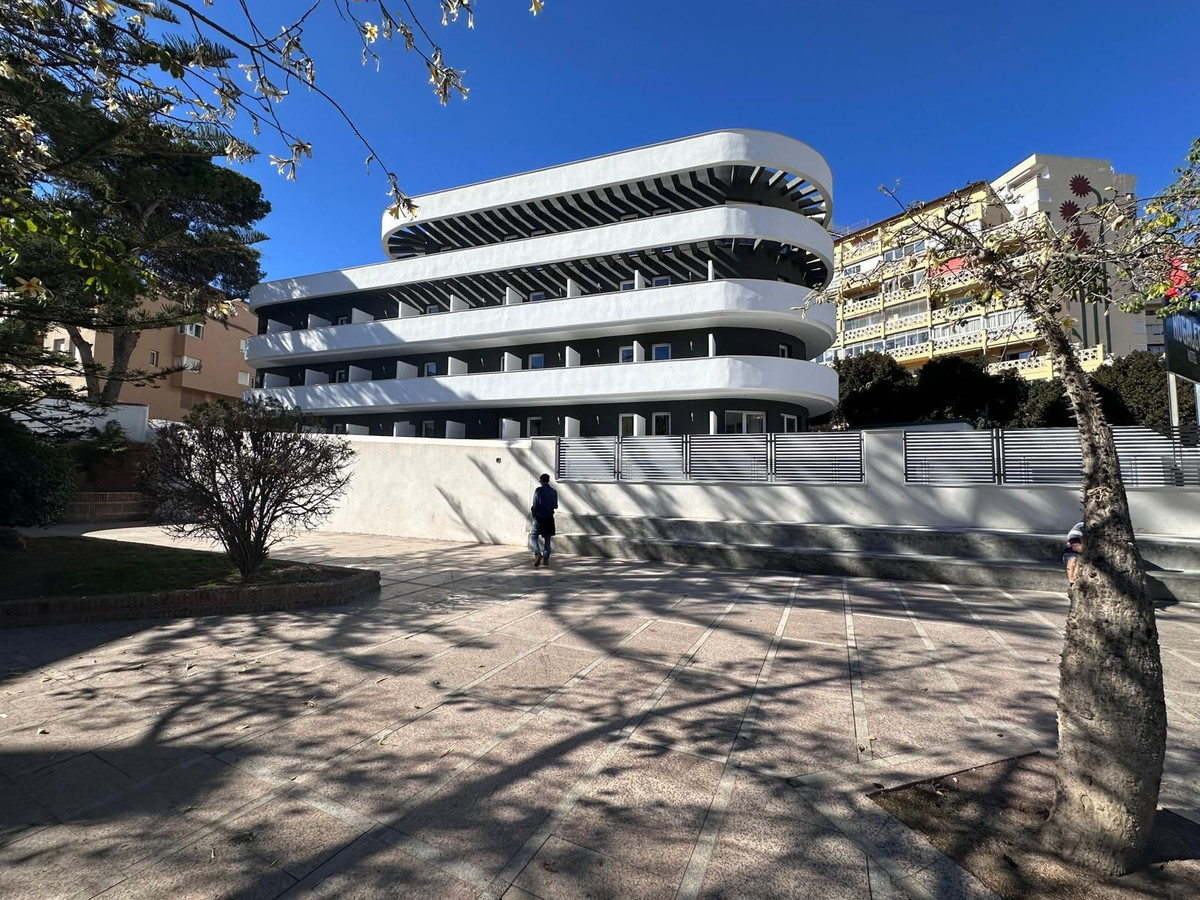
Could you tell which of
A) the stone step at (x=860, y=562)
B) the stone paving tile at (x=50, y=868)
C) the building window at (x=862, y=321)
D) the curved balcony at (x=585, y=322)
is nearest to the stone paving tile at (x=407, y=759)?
the stone paving tile at (x=50, y=868)

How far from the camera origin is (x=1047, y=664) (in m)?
4.68

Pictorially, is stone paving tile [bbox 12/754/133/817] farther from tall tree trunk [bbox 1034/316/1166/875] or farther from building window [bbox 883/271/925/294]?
building window [bbox 883/271/925/294]

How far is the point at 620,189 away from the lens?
20859 mm

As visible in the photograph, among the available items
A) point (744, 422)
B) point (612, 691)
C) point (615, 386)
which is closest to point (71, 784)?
point (612, 691)

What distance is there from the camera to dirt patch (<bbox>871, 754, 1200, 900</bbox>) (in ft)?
6.64

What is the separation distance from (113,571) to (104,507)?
10.2 meters

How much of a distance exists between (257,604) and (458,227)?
2258cm

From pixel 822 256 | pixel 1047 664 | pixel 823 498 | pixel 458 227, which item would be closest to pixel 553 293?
pixel 458 227

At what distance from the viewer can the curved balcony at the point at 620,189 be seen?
18766mm

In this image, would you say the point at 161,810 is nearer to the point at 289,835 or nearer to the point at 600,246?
the point at 289,835

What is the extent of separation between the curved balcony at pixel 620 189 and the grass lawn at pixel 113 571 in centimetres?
1592

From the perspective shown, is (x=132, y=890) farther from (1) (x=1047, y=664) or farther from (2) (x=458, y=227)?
(2) (x=458, y=227)

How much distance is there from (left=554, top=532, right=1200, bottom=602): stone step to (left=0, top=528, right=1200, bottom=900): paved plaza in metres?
1.93

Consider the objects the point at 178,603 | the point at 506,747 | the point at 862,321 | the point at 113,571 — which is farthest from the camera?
the point at 862,321
